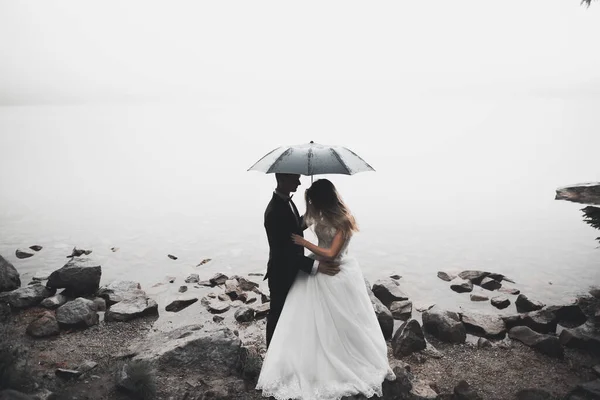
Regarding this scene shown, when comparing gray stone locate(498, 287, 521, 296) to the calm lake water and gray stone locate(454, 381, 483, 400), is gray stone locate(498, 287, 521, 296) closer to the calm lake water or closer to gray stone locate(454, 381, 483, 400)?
the calm lake water

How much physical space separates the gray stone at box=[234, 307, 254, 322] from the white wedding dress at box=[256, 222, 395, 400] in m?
4.36

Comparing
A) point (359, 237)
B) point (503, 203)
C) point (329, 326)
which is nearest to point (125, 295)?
point (329, 326)

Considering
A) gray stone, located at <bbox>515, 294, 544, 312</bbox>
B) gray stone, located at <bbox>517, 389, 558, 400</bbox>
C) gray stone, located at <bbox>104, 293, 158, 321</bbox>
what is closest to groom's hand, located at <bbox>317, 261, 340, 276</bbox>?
gray stone, located at <bbox>517, 389, 558, 400</bbox>

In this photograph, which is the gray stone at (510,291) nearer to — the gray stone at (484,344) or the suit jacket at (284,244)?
the gray stone at (484,344)

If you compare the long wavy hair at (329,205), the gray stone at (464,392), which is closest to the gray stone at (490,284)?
the gray stone at (464,392)

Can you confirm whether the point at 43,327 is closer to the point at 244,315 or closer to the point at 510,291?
the point at 244,315

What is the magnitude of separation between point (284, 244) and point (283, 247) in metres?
0.05

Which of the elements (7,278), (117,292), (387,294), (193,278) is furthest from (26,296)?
(387,294)

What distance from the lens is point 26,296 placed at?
31.6 ft

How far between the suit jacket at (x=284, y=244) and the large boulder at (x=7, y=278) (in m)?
9.54

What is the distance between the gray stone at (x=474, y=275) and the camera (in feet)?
42.1

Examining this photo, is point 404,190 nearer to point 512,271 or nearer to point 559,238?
point 559,238

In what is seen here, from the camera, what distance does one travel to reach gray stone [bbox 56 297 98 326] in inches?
336

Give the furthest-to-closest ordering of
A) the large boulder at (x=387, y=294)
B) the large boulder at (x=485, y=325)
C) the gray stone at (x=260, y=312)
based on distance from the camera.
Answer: the large boulder at (x=387, y=294), the gray stone at (x=260, y=312), the large boulder at (x=485, y=325)
